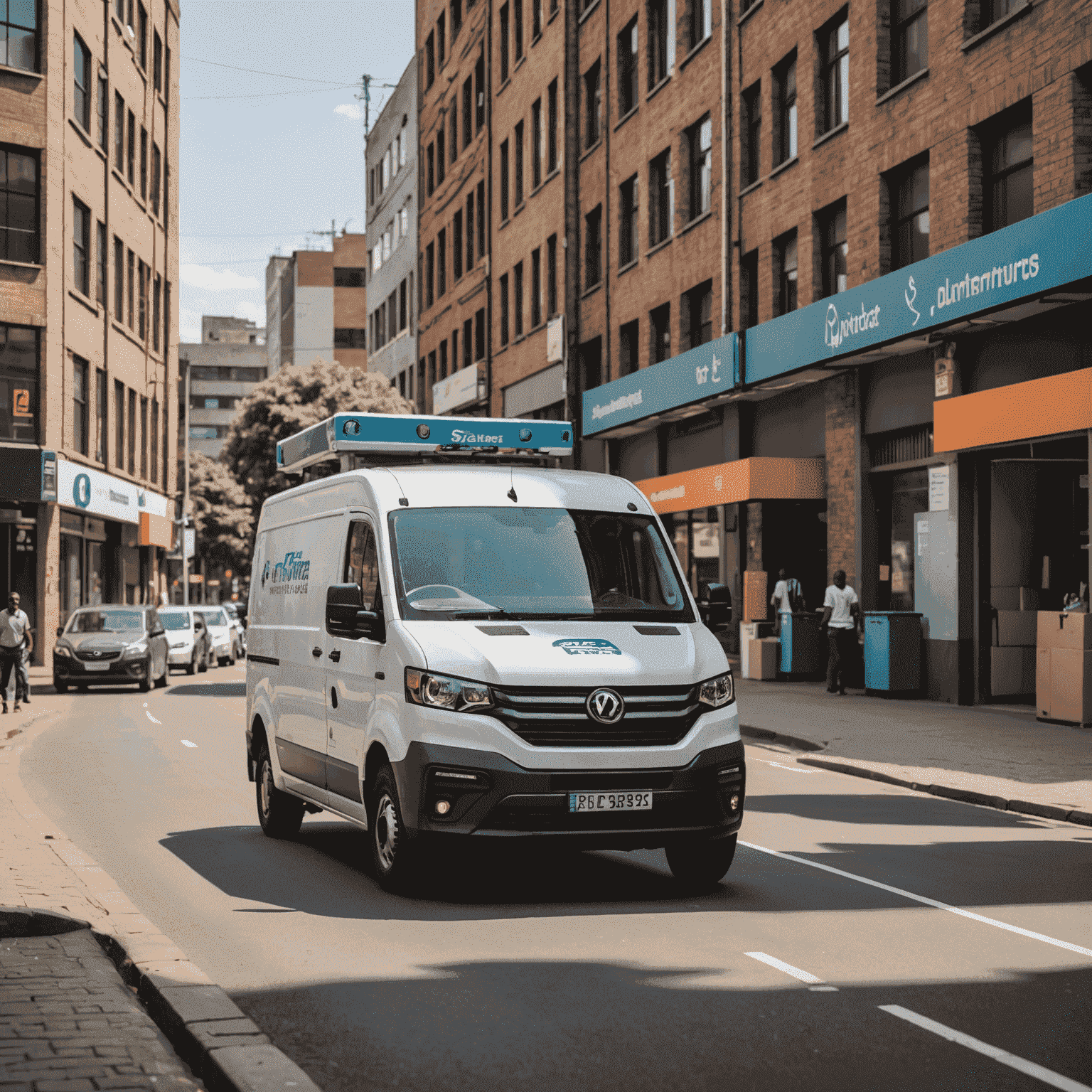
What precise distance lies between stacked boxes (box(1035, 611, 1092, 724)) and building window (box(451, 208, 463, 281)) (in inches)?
1403

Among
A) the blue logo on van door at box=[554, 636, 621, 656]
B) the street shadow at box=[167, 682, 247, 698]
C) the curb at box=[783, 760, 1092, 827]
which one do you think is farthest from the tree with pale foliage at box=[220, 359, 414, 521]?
the blue logo on van door at box=[554, 636, 621, 656]

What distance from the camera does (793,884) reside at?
875 centimetres

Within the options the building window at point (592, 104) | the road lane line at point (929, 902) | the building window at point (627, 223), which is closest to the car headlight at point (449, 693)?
the road lane line at point (929, 902)

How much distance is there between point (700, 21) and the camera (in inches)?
1239

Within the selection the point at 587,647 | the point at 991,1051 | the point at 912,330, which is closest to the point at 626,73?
the point at 912,330

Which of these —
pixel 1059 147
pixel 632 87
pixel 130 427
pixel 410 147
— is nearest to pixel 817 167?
pixel 1059 147

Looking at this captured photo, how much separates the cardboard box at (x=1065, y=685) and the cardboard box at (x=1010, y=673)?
275cm

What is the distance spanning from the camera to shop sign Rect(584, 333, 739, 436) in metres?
28.2

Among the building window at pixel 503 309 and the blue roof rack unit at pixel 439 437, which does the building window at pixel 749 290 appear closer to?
the building window at pixel 503 309

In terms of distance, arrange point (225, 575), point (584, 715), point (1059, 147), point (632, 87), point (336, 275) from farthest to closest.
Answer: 1. point (336, 275)
2. point (225, 575)
3. point (632, 87)
4. point (1059, 147)
5. point (584, 715)

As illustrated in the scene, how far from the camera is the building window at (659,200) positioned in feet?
110

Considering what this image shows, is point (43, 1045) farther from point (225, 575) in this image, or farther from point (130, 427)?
point (225, 575)

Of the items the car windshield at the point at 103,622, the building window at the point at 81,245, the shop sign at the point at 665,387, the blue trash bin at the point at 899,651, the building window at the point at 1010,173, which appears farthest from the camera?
the building window at the point at 81,245

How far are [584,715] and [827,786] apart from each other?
6.47 m
